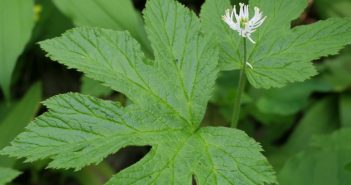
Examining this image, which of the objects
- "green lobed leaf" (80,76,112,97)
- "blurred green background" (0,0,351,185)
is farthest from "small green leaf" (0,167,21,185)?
"green lobed leaf" (80,76,112,97)

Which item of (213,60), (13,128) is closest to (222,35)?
(213,60)

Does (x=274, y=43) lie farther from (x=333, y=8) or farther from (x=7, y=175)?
(x=333, y=8)

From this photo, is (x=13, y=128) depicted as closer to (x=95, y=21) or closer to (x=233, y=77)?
(x=95, y=21)

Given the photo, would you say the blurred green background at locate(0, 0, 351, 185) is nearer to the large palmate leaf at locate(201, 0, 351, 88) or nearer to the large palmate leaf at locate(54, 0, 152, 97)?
the large palmate leaf at locate(54, 0, 152, 97)

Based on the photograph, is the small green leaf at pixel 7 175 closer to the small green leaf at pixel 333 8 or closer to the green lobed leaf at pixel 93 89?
the green lobed leaf at pixel 93 89

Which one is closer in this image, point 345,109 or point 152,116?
point 152,116

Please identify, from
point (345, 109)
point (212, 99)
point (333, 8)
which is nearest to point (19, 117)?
point (212, 99)
